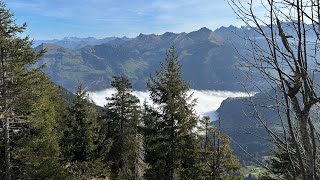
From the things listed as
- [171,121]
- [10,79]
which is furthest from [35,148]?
[171,121]

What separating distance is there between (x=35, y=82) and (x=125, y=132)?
18571 millimetres

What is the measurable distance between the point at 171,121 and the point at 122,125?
1642 cm

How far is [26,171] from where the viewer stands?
17844 millimetres

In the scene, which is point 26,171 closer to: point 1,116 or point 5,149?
point 5,149

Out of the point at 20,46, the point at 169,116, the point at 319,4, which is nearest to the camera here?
the point at 319,4

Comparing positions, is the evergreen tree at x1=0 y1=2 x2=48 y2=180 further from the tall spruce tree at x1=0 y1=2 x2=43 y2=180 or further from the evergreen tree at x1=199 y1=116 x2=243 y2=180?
the evergreen tree at x1=199 y1=116 x2=243 y2=180

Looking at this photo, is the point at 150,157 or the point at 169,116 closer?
the point at 169,116

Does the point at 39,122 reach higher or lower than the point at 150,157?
higher

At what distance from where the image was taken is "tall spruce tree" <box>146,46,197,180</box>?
20734 mm

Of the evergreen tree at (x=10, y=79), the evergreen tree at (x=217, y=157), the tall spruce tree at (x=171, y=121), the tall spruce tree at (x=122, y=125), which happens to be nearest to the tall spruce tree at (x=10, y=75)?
the evergreen tree at (x=10, y=79)

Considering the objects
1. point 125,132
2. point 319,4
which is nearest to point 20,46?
point 319,4

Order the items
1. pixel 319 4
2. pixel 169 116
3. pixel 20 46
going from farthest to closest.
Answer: pixel 169 116
pixel 20 46
pixel 319 4

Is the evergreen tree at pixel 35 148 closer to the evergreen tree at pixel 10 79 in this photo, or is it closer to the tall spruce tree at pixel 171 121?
the evergreen tree at pixel 10 79

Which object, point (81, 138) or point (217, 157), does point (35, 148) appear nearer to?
point (81, 138)
